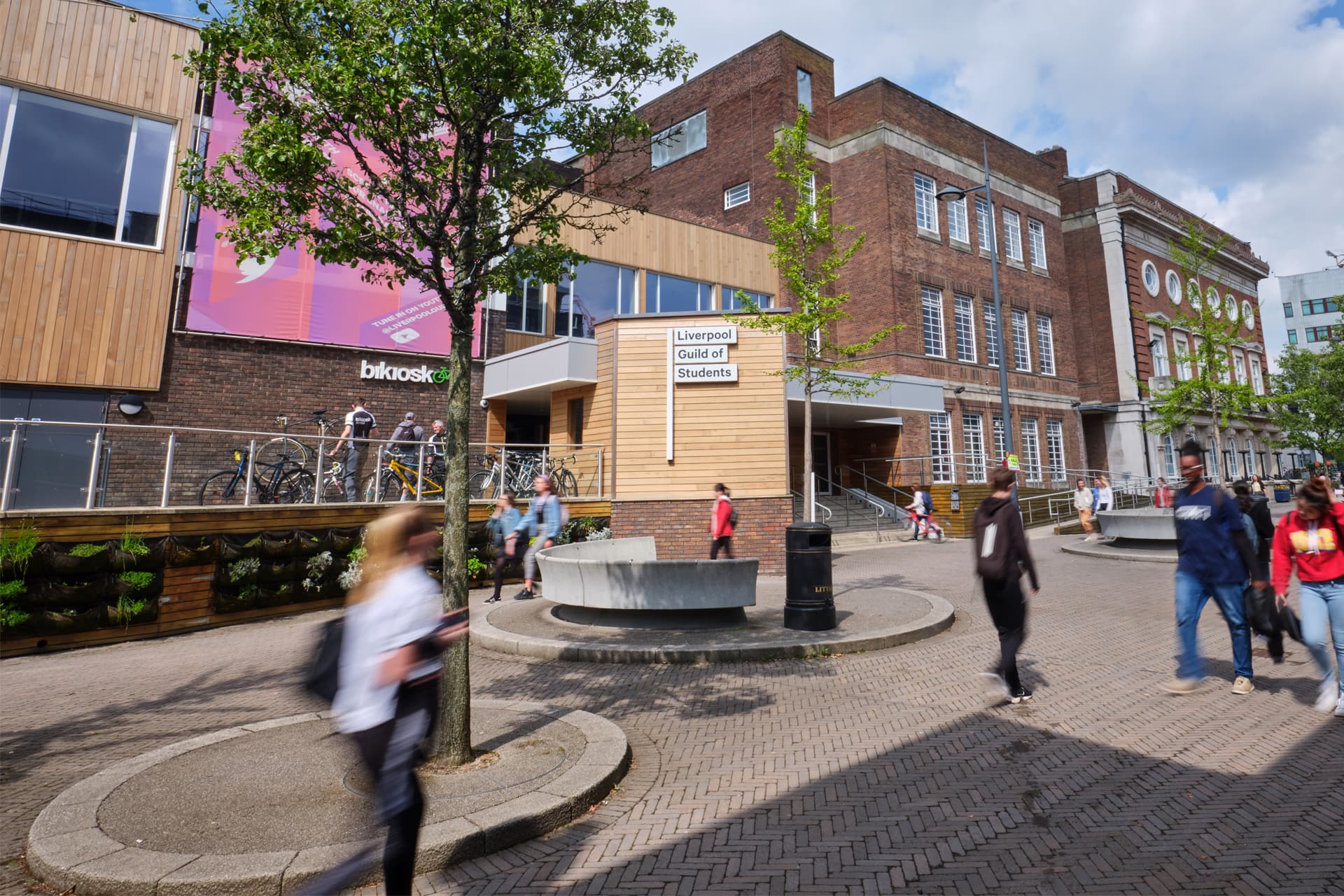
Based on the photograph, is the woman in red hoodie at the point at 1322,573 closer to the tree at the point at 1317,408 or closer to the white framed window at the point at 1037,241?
the white framed window at the point at 1037,241

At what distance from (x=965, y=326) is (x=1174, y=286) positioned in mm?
18868

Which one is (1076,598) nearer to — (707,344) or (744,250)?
(707,344)

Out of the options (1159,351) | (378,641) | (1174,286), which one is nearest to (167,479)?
(378,641)

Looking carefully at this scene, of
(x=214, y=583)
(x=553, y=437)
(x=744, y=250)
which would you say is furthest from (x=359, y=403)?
(x=744, y=250)

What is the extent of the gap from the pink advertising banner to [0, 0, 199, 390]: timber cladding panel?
0.63 meters

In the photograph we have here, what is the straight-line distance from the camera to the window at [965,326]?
29406 mm

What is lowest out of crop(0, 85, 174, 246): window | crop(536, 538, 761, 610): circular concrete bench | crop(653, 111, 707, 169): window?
crop(536, 538, 761, 610): circular concrete bench

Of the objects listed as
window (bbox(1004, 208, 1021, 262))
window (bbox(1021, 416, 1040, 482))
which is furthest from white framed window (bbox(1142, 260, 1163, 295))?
window (bbox(1021, 416, 1040, 482))

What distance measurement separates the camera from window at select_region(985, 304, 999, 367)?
99.1 feet

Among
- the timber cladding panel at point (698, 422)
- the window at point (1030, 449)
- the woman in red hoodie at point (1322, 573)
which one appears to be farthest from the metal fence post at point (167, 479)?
the window at point (1030, 449)

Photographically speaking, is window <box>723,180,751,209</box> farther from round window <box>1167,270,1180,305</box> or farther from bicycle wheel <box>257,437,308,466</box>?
round window <box>1167,270,1180,305</box>

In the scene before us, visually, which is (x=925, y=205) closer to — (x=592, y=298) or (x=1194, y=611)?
(x=592, y=298)

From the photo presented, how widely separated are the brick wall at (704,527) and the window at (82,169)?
11932 mm

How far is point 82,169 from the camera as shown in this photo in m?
14.1
